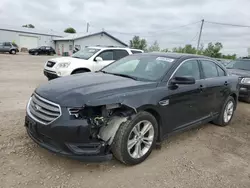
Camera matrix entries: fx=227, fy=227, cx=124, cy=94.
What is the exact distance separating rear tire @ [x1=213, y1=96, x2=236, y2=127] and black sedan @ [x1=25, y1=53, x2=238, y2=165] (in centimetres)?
94

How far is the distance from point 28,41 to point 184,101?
46084 millimetres

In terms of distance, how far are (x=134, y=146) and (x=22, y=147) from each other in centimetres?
179

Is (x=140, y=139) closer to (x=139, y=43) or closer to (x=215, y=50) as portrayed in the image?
(x=215, y=50)

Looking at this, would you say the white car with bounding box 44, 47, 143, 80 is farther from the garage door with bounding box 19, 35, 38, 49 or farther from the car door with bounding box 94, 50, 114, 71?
the garage door with bounding box 19, 35, 38, 49

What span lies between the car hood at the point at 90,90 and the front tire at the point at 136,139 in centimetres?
39

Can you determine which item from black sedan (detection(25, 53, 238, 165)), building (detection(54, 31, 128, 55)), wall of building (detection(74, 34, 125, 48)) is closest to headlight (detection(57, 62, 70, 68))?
black sedan (detection(25, 53, 238, 165))

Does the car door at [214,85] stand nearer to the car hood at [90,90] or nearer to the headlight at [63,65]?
the car hood at [90,90]

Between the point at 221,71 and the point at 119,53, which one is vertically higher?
the point at 119,53

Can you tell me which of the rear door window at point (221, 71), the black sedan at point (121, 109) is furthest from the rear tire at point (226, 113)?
the black sedan at point (121, 109)

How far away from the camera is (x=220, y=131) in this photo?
515 centimetres

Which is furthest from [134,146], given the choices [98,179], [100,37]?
[100,37]

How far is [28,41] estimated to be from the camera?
44281 millimetres

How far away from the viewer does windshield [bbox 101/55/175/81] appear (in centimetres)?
391

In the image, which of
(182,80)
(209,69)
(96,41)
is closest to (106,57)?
(209,69)
